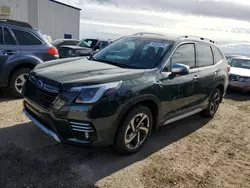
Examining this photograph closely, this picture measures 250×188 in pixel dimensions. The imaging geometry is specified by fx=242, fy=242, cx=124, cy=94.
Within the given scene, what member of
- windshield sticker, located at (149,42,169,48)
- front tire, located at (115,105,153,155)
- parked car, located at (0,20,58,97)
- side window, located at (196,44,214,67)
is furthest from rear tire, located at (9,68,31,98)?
side window, located at (196,44,214,67)

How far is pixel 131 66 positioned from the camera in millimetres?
3738

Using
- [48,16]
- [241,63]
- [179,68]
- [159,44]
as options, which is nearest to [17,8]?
[48,16]

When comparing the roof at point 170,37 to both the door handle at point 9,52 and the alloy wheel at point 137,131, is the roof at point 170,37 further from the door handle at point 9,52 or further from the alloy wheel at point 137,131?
the door handle at point 9,52

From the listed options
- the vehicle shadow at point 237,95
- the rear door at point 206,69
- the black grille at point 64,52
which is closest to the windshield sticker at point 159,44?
the rear door at point 206,69

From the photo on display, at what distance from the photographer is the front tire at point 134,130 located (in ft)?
10.6

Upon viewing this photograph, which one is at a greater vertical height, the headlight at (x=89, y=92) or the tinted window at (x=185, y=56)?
the tinted window at (x=185, y=56)

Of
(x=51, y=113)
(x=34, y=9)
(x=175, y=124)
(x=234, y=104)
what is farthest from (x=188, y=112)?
(x=34, y=9)

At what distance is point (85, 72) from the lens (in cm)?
332

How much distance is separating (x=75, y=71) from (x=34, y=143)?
127 centimetres

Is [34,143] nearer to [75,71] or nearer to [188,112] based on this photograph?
[75,71]

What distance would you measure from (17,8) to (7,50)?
15.9 metres

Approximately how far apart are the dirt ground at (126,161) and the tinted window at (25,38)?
1.72m

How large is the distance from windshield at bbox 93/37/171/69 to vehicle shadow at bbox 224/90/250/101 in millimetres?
5228

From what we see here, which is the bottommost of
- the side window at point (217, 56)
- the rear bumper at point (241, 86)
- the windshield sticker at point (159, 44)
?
the rear bumper at point (241, 86)
